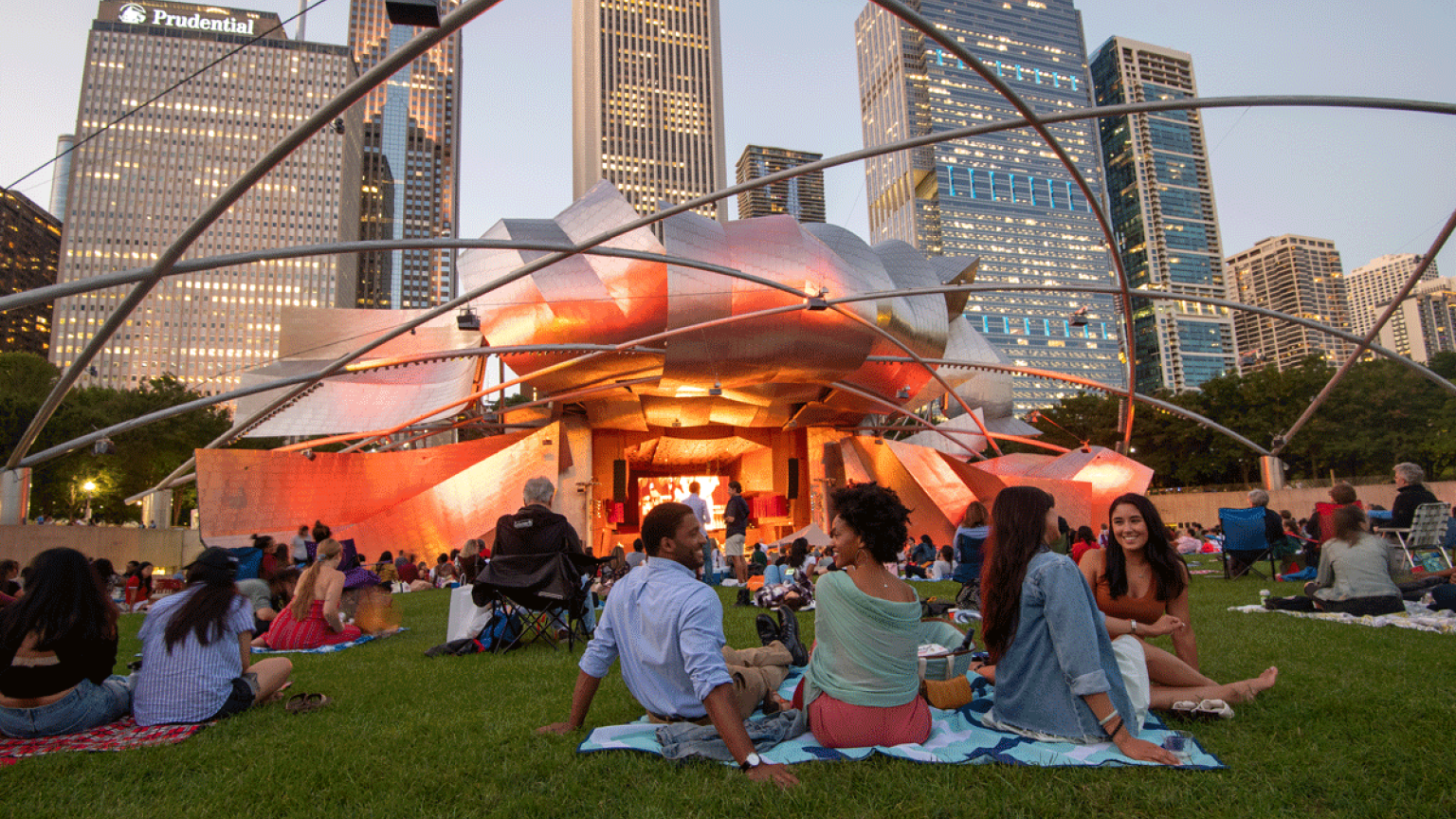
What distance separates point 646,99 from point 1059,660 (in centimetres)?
10361

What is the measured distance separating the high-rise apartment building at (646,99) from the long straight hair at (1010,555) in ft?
318

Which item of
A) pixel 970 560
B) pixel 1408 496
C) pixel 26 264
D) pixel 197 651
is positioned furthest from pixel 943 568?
pixel 26 264

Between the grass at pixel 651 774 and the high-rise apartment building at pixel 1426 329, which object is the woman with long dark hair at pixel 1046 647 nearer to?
the grass at pixel 651 774

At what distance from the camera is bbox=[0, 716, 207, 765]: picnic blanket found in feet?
13.5

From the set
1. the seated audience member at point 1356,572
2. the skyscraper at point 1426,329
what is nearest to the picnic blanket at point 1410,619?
the seated audience member at point 1356,572

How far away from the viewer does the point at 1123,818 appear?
9.25 feet

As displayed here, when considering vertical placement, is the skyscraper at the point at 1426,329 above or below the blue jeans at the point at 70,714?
above

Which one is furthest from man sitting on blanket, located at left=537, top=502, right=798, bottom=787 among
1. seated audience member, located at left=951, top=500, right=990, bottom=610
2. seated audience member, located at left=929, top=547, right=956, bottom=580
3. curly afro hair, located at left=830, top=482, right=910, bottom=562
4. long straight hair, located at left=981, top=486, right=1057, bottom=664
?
seated audience member, located at left=929, top=547, right=956, bottom=580

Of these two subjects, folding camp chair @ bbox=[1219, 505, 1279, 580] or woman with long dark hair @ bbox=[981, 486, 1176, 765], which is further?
folding camp chair @ bbox=[1219, 505, 1279, 580]

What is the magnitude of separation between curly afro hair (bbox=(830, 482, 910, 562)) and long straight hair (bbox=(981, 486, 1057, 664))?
0.47 metres

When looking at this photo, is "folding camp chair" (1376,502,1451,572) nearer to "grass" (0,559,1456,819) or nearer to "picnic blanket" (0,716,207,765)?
"grass" (0,559,1456,819)

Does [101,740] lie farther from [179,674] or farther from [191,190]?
[191,190]

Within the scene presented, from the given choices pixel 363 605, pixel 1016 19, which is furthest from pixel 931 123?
pixel 363 605

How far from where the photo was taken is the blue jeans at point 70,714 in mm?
4328
